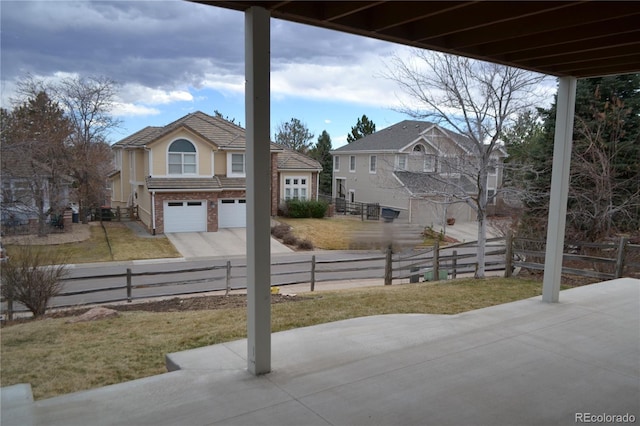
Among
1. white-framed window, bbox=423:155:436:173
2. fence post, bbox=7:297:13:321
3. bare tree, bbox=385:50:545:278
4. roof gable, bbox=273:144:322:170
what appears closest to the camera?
fence post, bbox=7:297:13:321

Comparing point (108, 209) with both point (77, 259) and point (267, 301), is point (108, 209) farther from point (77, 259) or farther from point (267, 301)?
point (267, 301)

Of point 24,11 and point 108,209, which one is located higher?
point 24,11

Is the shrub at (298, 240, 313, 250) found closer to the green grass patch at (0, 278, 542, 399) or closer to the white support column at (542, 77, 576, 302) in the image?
the green grass patch at (0, 278, 542, 399)

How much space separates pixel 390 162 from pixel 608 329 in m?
6.64

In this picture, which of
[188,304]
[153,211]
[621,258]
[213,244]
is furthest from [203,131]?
[621,258]

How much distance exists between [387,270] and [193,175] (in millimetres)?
7220

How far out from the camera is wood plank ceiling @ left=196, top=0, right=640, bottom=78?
289 cm

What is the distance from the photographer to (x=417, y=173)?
10117 millimetres

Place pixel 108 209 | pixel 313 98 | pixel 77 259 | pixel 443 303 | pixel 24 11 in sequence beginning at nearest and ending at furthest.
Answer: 1. pixel 24 11
2. pixel 443 303
3. pixel 77 259
4. pixel 108 209
5. pixel 313 98

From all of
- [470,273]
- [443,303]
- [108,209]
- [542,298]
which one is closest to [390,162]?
[470,273]

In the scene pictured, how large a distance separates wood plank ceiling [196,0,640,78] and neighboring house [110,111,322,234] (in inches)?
254

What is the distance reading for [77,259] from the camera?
7.29m

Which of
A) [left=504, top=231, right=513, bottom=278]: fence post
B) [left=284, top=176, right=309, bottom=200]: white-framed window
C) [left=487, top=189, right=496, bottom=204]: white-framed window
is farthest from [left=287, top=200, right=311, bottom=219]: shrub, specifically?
[left=504, top=231, right=513, bottom=278]: fence post

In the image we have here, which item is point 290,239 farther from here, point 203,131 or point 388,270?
point 203,131
